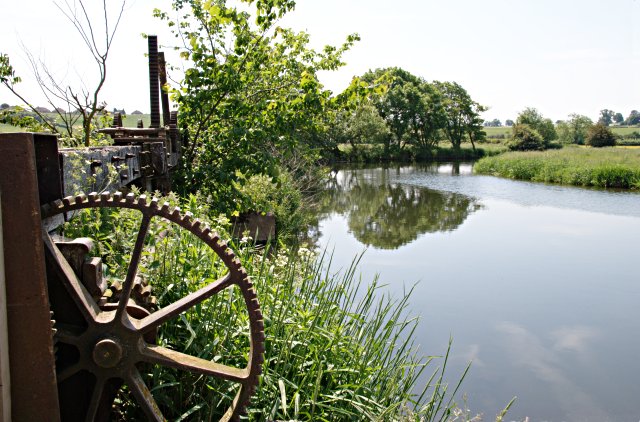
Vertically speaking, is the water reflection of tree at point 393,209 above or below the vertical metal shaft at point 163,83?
below

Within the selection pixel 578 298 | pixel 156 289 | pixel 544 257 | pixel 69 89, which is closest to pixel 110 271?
pixel 156 289

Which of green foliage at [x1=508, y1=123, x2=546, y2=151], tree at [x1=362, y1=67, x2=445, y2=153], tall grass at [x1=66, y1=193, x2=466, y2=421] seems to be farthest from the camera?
green foliage at [x1=508, y1=123, x2=546, y2=151]

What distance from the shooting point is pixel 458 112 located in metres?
68.0

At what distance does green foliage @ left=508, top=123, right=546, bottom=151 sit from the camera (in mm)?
64188

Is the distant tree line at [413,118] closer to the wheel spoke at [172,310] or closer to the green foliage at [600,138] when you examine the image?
the green foliage at [600,138]

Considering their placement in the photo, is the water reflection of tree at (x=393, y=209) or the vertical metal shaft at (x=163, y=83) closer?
the vertical metal shaft at (x=163, y=83)

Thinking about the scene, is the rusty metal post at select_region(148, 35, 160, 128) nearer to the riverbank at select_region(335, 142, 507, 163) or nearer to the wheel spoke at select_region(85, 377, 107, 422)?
the wheel spoke at select_region(85, 377, 107, 422)

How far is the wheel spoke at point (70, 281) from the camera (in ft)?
7.47

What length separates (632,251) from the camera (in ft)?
47.3

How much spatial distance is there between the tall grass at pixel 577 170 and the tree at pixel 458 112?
87.8 feet

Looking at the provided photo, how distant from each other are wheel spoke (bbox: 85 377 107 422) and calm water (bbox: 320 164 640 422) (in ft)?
9.94

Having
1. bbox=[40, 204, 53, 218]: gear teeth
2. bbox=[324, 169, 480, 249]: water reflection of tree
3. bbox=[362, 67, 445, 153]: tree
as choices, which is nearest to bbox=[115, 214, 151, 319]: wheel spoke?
bbox=[40, 204, 53, 218]: gear teeth

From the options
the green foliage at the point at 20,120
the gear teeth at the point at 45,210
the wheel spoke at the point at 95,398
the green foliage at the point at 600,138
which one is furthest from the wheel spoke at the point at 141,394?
the green foliage at the point at 600,138

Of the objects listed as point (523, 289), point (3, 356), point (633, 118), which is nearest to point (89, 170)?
point (3, 356)
